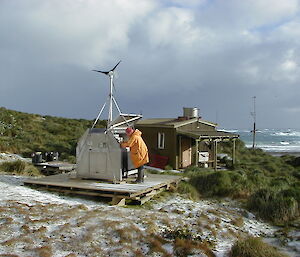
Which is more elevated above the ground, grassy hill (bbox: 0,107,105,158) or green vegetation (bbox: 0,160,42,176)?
grassy hill (bbox: 0,107,105,158)

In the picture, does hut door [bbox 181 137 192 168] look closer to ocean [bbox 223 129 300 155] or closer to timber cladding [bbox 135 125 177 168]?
timber cladding [bbox 135 125 177 168]

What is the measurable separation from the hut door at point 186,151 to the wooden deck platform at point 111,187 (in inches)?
426

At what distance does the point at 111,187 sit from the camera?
387 inches

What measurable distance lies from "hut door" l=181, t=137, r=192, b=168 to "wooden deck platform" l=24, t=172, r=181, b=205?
10.8m

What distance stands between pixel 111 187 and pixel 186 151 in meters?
13.5

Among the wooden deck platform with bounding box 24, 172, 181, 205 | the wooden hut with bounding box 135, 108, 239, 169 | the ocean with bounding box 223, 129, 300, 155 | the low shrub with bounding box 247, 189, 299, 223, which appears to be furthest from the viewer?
the ocean with bounding box 223, 129, 300, 155

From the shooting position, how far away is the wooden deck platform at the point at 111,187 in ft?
30.7

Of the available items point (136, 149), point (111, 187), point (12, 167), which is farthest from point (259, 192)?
point (12, 167)

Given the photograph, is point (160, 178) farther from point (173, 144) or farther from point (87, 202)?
point (173, 144)

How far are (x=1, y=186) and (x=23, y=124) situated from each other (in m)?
22.4

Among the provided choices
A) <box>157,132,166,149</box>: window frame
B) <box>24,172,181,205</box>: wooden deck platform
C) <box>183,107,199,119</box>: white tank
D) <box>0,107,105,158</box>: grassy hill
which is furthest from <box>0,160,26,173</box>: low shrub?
<box>183,107,199,119</box>: white tank

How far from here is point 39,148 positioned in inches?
858

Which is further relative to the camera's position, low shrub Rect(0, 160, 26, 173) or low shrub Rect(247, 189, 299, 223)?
low shrub Rect(0, 160, 26, 173)

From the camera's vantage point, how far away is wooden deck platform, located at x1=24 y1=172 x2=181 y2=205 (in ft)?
30.7
